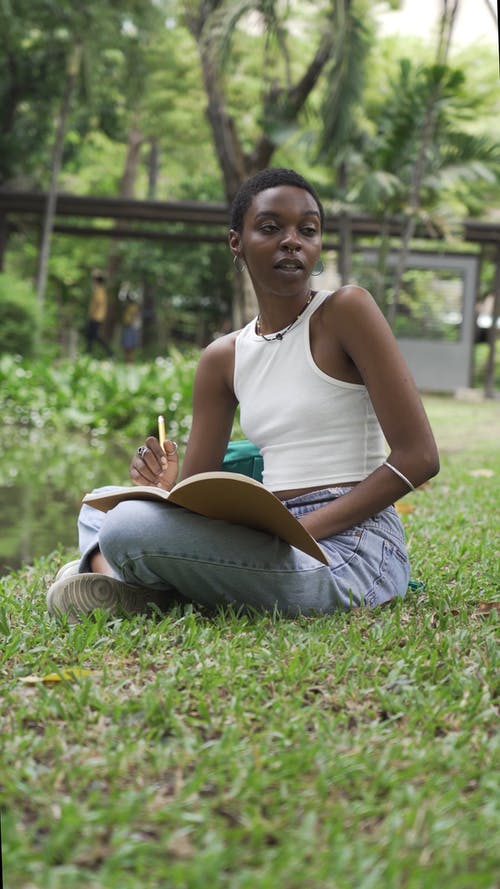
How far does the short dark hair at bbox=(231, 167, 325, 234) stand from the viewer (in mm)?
3111

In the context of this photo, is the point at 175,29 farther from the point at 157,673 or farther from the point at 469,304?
the point at 157,673

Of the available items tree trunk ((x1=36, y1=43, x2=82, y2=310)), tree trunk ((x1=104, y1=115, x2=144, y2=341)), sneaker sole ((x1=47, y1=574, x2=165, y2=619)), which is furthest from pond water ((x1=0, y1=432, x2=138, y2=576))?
tree trunk ((x1=104, y1=115, x2=144, y2=341))

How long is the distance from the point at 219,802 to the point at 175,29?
22.0 m

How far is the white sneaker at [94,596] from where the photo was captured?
3.08 m

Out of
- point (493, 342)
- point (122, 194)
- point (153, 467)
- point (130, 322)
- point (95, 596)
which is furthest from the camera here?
point (122, 194)

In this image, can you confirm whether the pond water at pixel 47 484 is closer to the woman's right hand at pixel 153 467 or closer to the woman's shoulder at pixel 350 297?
the woman's right hand at pixel 153 467

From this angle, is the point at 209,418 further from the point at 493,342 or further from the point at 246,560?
the point at 493,342

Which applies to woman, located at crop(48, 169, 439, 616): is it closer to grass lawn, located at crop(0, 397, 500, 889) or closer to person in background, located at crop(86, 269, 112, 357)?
grass lawn, located at crop(0, 397, 500, 889)

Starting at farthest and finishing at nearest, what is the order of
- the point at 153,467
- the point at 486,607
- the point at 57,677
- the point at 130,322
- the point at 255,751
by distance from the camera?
the point at 130,322 < the point at 153,467 < the point at 486,607 < the point at 57,677 < the point at 255,751

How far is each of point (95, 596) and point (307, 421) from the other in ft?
2.74

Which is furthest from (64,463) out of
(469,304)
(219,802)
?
(469,304)

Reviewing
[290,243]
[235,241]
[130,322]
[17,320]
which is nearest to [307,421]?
[290,243]

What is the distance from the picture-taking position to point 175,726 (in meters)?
2.17

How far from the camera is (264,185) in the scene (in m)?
3.12
